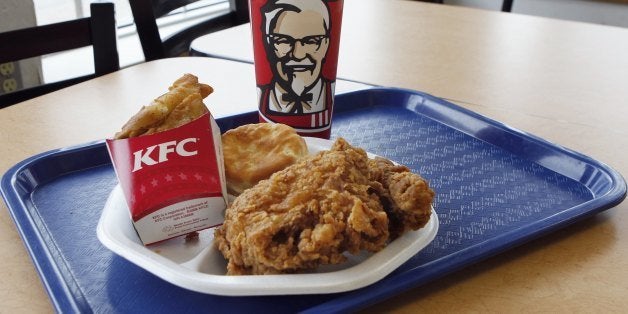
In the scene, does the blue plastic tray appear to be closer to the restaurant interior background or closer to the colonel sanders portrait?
the colonel sanders portrait

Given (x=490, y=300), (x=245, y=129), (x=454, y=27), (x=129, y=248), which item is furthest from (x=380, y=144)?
(x=454, y=27)

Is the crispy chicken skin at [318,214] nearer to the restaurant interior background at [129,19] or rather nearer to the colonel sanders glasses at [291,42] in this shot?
the colonel sanders glasses at [291,42]

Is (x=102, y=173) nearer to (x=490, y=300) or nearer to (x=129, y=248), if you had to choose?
(x=129, y=248)

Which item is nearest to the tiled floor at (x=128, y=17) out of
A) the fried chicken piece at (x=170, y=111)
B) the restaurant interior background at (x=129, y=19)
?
the restaurant interior background at (x=129, y=19)

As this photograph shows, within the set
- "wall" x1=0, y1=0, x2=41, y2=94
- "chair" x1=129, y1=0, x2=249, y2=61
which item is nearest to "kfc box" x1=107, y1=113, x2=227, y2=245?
"chair" x1=129, y1=0, x2=249, y2=61

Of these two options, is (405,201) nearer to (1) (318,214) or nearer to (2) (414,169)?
(1) (318,214)
